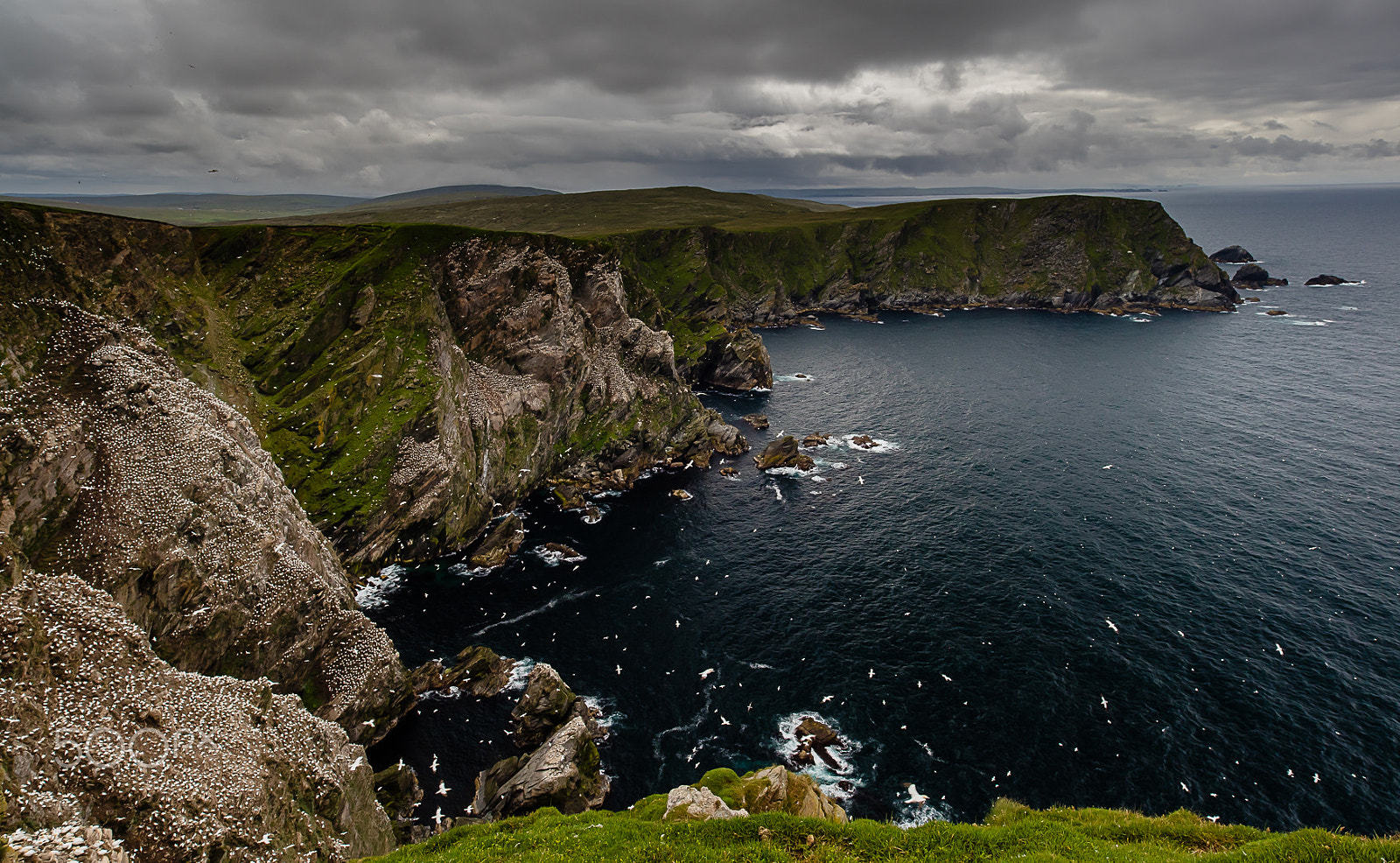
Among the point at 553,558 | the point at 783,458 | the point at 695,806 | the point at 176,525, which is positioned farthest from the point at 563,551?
the point at 695,806

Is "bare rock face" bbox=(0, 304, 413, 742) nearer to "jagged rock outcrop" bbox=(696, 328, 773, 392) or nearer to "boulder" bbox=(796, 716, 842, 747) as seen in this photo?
"boulder" bbox=(796, 716, 842, 747)

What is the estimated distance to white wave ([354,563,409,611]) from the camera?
209ft

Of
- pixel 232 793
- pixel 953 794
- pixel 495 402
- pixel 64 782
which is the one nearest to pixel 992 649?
pixel 953 794

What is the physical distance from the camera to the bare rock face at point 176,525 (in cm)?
3500

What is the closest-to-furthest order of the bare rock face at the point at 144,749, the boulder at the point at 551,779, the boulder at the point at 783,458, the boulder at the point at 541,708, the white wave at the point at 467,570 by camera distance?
the bare rock face at the point at 144,749
the boulder at the point at 551,779
the boulder at the point at 541,708
the white wave at the point at 467,570
the boulder at the point at 783,458

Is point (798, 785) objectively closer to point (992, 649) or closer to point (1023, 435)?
point (992, 649)

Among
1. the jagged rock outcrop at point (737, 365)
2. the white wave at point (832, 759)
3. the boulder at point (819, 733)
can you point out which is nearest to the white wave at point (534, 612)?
the white wave at point (832, 759)

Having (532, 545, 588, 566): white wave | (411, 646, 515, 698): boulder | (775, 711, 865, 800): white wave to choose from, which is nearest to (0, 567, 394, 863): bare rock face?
(411, 646, 515, 698): boulder

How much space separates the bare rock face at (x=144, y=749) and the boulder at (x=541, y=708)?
43.4ft

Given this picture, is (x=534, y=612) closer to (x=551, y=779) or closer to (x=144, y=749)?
(x=551, y=779)

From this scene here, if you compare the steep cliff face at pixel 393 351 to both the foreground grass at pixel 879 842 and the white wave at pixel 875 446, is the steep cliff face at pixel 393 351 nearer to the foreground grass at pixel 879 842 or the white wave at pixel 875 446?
the white wave at pixel 875 446

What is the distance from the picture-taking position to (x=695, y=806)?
93.5 feet

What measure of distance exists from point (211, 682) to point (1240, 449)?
410ft

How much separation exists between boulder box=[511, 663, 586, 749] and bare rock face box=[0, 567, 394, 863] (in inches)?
521
